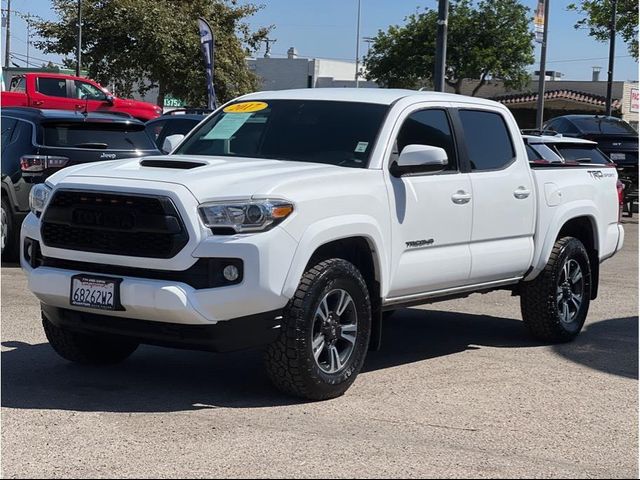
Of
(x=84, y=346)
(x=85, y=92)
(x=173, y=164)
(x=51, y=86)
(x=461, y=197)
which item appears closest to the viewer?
(x=173, y=164)

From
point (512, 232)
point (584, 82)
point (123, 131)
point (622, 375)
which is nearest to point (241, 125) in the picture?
point (512, 232)

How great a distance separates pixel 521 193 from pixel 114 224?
3.30m

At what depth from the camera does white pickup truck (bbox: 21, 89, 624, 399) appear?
5.79m

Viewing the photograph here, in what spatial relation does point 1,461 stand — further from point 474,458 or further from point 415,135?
point 415,135

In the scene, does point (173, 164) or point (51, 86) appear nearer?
point (173, 164)

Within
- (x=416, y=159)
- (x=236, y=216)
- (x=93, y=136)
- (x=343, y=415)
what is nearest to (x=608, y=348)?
(x=416, y=159)

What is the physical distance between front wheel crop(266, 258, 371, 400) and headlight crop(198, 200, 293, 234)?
45 cm

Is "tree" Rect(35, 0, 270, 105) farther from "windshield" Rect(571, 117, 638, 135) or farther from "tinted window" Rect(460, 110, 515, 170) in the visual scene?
"tinted window" Rect(460, 110, 515, 170)

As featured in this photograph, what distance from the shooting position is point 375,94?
738cm

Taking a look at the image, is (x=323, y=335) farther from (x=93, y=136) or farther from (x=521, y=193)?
(x=93, y=136)

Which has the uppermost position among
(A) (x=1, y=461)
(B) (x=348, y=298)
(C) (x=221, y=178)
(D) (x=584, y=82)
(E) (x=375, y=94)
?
(D) (x=584, y=82)

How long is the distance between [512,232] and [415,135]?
118 cm

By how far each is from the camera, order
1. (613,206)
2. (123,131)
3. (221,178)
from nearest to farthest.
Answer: (221,178), (613,206), (123,131)

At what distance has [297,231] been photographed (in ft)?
19.4
